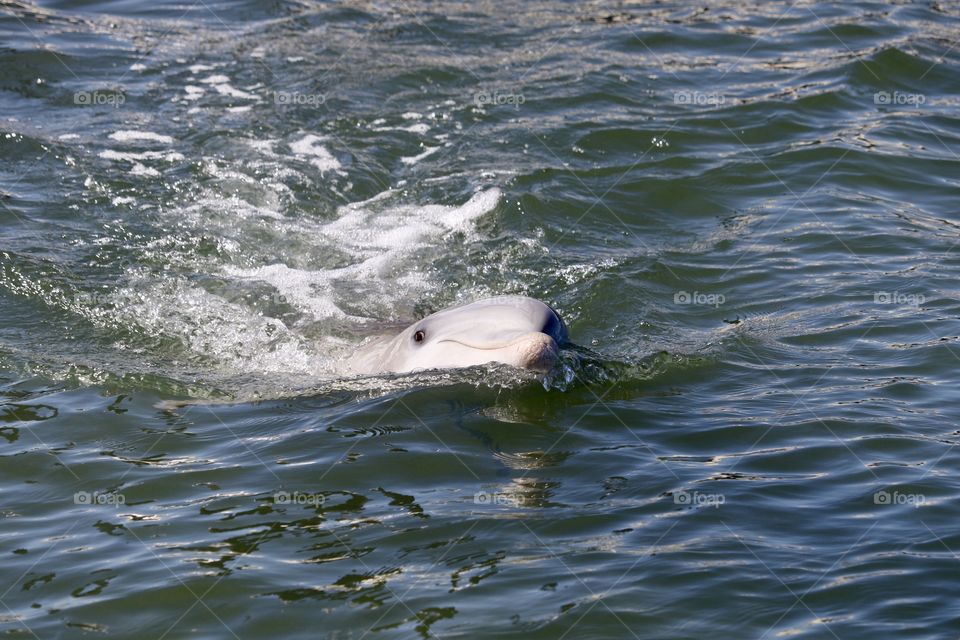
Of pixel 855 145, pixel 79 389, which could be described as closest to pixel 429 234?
pixel 79 389

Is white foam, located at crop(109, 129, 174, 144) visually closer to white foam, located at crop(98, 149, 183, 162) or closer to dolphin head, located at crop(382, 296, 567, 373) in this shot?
white foam, located at crop(98, 149, 183, 162)

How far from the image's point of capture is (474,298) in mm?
9844

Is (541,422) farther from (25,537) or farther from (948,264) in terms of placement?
(948,264)

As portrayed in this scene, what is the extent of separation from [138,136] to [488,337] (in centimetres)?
747

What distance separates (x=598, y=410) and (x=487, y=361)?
921 mm

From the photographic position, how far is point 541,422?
7203mm

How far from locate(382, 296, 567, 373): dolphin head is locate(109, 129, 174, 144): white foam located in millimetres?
6292

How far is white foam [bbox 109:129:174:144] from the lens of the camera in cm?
1296

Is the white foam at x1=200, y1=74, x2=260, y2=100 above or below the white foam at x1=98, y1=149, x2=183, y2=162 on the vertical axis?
above

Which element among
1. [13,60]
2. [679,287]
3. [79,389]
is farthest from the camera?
[13,60]

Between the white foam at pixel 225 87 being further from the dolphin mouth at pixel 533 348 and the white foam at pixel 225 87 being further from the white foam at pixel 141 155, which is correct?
the dolphin mouth at pixel 533 348

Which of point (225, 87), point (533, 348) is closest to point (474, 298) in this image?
point (533, 348)

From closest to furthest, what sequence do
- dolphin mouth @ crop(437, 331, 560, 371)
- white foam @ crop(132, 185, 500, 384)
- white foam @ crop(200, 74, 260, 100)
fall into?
dolphin mouth @ crop(437, 331, 560, 371) → white foam @ crop(132, 185, 500, 384) → white foam @ crop(200, 74, 260, 100)

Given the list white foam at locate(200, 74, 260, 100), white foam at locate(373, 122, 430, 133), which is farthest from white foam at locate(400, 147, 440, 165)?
white foam at locate(200, 74, 260, 100)
